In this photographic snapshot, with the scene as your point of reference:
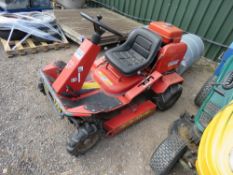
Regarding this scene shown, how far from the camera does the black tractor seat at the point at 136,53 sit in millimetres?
2227

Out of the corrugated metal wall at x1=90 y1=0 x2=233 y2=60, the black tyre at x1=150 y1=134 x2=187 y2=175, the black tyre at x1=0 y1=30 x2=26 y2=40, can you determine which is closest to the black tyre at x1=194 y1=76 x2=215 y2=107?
the black tyre at x1=150 y1=134 x2=187 y2=175

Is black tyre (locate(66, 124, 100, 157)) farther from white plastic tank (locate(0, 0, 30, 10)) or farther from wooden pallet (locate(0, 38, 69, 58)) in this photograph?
white plastic tank (locate(0, 0, 30, 10))

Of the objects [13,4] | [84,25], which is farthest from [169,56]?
[13,4]

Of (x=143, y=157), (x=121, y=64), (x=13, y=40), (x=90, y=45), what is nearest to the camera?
(x=90, y=45)

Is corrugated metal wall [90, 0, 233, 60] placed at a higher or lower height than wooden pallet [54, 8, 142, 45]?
higher

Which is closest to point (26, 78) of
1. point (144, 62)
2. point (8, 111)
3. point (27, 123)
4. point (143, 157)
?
point (8, 111)

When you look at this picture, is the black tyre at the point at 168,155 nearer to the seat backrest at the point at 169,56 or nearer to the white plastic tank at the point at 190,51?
the seat backrest at the point at 169,56

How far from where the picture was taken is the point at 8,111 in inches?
92.4

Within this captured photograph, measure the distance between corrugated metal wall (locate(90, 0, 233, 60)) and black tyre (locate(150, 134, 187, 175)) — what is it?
9.43ft

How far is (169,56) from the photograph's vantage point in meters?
2.38

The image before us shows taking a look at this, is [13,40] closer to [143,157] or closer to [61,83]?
[61,83]

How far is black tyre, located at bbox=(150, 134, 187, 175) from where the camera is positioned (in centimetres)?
174

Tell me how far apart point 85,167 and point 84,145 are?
0.72 feet

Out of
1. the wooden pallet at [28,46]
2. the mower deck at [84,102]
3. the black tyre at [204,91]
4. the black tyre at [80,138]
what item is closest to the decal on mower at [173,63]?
the black tyre at [204,91]
